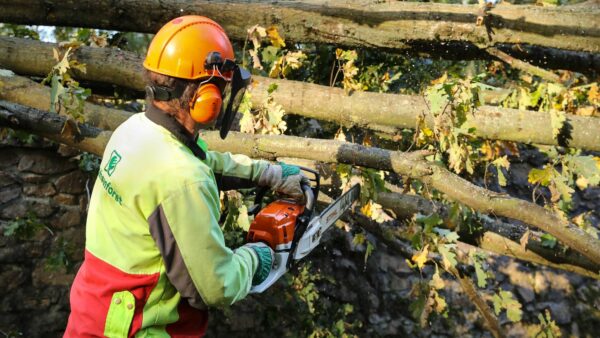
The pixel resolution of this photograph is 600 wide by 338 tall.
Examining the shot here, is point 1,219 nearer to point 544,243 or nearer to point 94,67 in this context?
point 94,67

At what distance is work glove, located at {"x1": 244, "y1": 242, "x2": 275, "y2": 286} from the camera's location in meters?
1.87

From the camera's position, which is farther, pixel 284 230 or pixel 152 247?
pixel 284 230

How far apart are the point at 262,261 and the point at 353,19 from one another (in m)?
1.69

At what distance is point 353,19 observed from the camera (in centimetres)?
294

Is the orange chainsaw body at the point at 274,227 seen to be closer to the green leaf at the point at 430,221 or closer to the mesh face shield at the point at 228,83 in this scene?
the mesh face shield at the point at 228,83

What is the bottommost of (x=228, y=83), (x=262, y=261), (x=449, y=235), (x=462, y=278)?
(x=462, y=278)

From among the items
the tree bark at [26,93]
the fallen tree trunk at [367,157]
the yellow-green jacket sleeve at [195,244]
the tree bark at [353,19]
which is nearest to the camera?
the yellow-green jacket sleeve at [195,244]

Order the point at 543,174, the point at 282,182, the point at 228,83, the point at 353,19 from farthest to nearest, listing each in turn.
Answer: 1. the point at 353,19
2. the point at 543,174
3. the point at 282,182
4. the point at 228,83

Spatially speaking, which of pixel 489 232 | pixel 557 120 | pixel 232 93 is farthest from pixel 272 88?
pixel 489 232

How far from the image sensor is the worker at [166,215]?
1531mm

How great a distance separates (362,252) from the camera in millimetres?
6125

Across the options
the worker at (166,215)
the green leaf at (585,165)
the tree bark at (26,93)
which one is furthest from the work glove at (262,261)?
the green leaf at (585,165)

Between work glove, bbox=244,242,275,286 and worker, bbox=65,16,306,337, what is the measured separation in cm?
2

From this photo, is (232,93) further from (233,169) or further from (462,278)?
(462,278)
